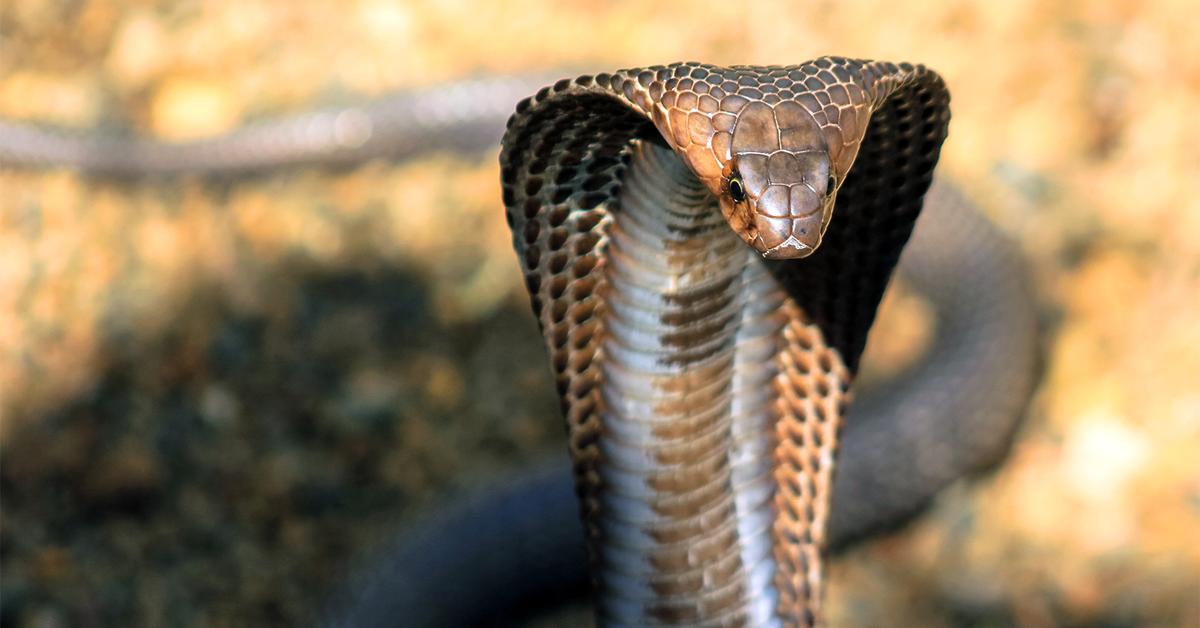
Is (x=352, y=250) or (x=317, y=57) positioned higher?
(x=317, y=57)

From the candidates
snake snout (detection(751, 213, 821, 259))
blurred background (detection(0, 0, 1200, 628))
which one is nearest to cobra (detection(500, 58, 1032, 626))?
snake snout (detection(751, 213, 821, 259))

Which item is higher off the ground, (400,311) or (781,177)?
(781,177)

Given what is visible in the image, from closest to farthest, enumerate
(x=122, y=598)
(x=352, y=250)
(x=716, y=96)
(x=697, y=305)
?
(x=716, y=96) → (x=697, y=305) → (x=122, y=598) → (x=352, y=250)

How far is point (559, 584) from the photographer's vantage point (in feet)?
11.3

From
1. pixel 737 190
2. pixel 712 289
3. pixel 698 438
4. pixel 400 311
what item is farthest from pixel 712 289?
pixel 400 311

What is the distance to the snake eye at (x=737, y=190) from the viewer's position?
4.90 feet

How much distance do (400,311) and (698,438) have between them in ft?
7.00

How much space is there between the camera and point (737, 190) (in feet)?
4.93

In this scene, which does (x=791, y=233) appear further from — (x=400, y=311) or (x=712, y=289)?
(x=400, y=311)

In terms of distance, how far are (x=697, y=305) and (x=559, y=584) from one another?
1765 mm

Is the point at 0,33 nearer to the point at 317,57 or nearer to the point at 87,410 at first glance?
the point at 317,57

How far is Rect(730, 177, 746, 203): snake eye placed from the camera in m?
1.49

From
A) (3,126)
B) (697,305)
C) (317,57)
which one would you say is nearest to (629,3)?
(317,57)

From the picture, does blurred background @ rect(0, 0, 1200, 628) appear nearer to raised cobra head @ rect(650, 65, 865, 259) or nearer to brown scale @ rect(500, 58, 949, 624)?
brown scale @ rect(500, 58, 949, 624)
